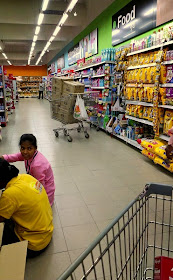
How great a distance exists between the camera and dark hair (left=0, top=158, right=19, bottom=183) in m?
1.91

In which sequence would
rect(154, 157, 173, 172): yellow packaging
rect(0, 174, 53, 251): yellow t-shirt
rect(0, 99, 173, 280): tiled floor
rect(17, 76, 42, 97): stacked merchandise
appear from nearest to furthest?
rect(0, 174, 53, 251): yellow t-shirt, rect(0, 99, 173, 280): tiled floor, rect(154, 157, 173, 172): yellow packaging, rect(17, 76, 42, 97): stacked merchandise

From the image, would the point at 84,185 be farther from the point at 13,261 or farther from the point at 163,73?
the point at 163,73

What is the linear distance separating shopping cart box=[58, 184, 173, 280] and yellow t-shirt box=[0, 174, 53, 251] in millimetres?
438

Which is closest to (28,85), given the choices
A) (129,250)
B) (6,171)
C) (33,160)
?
(33,160)

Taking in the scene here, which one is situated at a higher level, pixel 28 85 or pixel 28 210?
pixel 28 85

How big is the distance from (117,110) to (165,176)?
3015 mm

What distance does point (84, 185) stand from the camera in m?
3.72

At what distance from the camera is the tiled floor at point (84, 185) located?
2236 millimetres

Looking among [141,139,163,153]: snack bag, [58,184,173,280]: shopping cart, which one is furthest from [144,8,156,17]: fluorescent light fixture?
[58,184,173,280]: shopping cart

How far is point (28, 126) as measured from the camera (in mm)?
8969

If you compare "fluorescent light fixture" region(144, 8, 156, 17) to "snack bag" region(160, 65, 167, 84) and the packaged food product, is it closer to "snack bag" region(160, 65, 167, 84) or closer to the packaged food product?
"snack bag" region(160, 65, 167, 84)

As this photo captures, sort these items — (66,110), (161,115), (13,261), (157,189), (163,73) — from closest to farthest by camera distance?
(157,189), (13,261), (163,73), (161,115), (66,110)

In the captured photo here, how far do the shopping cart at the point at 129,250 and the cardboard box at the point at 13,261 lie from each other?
37 centimetres

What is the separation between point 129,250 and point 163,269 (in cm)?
37
